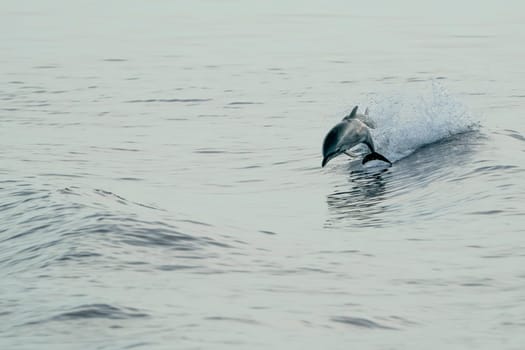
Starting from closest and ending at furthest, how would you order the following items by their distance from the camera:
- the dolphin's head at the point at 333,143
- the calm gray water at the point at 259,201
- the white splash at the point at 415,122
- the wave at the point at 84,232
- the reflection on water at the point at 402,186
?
the calm gray water at the point at 259,201 → the wave at the point at 84,232 → the reflection on water at the point at 402,186 → the dolphin's head at the point at 333,143 → the white splash at the point at 415,122

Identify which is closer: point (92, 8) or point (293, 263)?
point (293, 263)

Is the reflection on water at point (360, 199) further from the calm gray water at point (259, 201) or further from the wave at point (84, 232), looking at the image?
the wave at point (84, 232)

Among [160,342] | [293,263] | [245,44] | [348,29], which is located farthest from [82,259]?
[348,29]

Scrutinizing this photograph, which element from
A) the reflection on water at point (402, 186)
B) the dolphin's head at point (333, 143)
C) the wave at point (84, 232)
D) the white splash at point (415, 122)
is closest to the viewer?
the wave at point (84, 232)

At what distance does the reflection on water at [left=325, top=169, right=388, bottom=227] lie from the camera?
42.2 feet

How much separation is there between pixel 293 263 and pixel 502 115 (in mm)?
10783

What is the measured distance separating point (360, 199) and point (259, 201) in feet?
3.94

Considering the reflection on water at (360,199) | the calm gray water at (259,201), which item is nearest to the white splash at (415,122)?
the calm gray water at (259,201)

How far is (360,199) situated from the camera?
14.2m

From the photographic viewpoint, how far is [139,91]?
2562 centimetres

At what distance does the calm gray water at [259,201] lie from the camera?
8.52 meters

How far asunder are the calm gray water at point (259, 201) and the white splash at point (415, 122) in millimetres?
36

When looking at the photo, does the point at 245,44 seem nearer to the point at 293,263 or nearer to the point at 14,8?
the point at 14,8

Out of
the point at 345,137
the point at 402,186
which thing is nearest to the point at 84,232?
the point at 345,137
